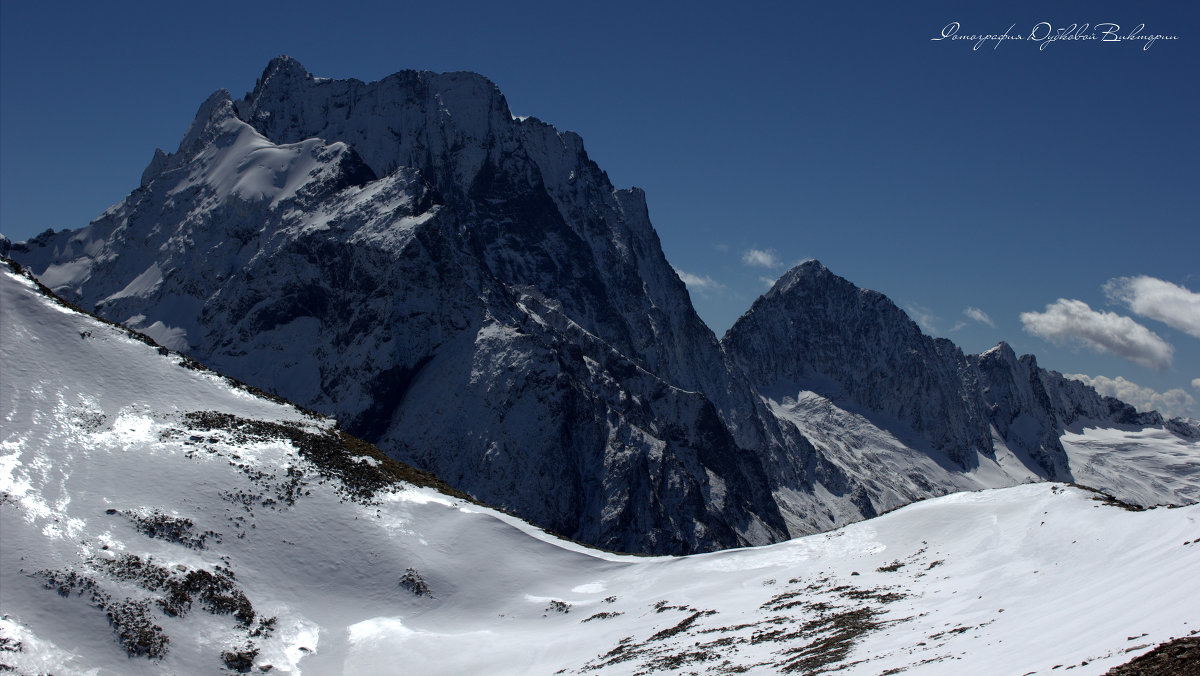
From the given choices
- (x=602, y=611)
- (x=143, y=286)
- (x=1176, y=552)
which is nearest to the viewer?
(x=1176, y=552)

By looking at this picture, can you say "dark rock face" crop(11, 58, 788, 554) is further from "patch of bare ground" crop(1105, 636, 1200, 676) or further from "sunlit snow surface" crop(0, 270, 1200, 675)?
"patch of bare ground" crop(1105, 636, 1200, 676)

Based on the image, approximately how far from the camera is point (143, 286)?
183 meters

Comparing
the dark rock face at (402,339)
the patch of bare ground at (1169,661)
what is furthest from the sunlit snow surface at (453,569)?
the dark rock face at (402,339)

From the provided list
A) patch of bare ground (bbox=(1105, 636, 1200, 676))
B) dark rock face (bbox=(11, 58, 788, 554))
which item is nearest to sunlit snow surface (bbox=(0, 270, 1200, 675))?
patch of bare ground (bbox=(1105, 636, 1200, 676))

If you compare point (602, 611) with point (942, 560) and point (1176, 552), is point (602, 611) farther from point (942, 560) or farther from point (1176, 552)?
point (1176, 552)

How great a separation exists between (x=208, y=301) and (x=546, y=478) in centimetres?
7742

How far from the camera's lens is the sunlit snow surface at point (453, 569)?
37.2 m

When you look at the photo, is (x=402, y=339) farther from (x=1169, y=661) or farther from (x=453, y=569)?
(x=1169, y=661)

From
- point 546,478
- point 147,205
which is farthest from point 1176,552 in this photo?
point 147,205

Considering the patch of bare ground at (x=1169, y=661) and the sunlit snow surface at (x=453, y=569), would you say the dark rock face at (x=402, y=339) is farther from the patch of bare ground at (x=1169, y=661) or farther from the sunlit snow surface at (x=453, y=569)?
the patch of bare ground at (x=1169, y=661)

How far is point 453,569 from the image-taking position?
205ft

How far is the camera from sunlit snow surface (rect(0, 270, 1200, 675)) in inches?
1465

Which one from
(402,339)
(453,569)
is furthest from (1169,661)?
(402,339)

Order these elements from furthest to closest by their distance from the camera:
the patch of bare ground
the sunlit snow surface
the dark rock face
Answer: the dark rock face, the sunlit snow surface, the patch of bare ground
